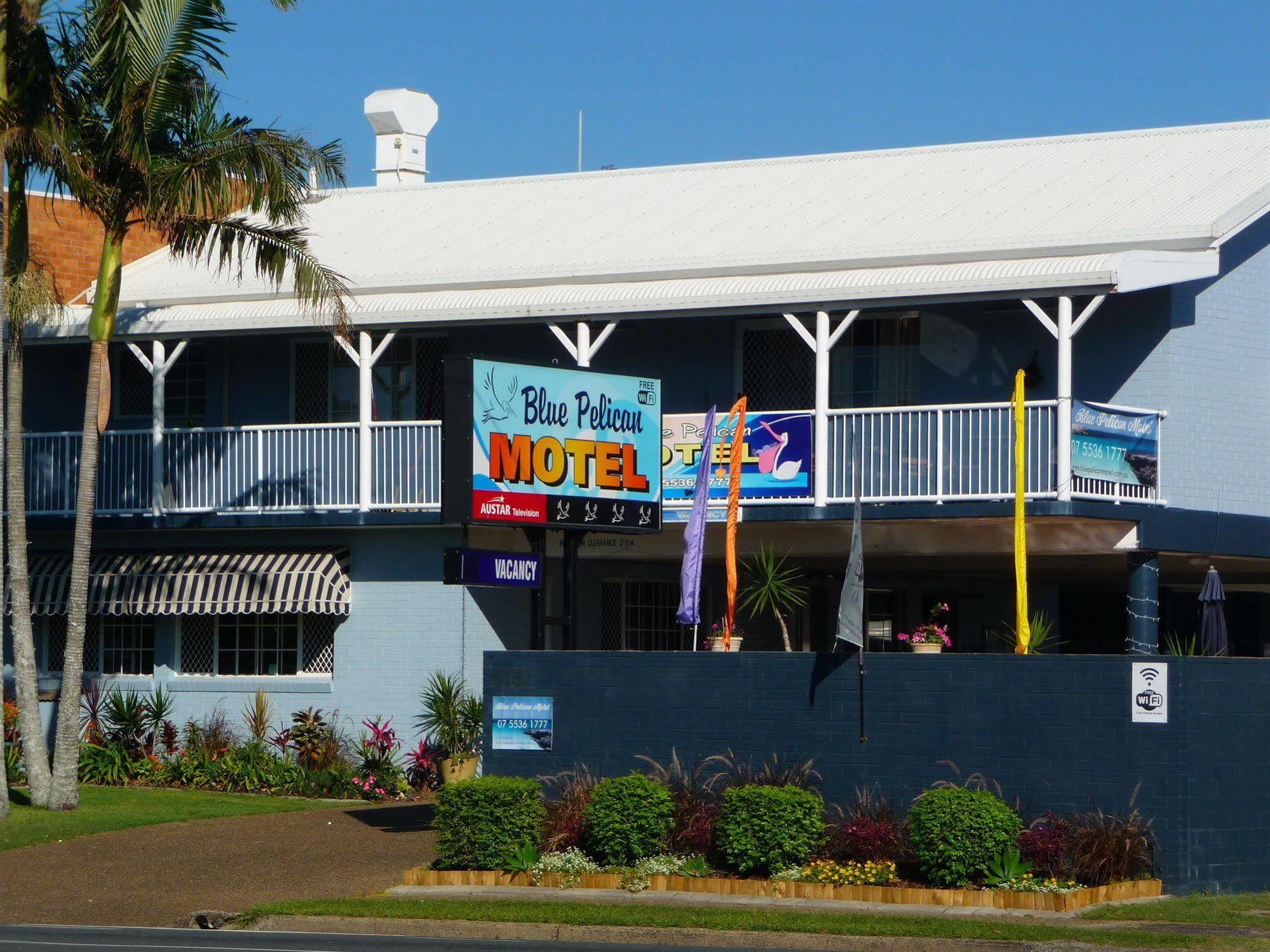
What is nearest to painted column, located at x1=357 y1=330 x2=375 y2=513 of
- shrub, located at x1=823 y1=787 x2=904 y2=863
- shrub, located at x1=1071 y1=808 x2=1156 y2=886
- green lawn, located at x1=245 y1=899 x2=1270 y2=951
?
green lawn, located at x1=245 y1=899 x2=1270 y2=951

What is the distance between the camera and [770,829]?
14984 millimetres

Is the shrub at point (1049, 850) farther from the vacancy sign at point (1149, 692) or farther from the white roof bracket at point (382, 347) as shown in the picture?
the white roof bracket at point (382, 347)

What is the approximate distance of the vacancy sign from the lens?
14938mm

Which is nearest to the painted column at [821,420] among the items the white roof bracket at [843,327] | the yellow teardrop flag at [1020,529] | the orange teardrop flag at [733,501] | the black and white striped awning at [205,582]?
the white roof bracket at [843,327]

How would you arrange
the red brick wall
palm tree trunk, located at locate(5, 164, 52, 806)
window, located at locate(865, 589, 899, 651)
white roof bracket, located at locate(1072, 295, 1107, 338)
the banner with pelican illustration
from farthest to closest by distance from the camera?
1. the red brick wall
2. window, located at locate(865, 589, 899, 651)
3. the banner with pelican illustration
4. palm tree trunk, located at locate(5, 164, 52, 806)
5. white roof bracket, located at locate(1072, 295, 1107, 338)

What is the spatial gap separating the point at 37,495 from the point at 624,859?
11.9 meters

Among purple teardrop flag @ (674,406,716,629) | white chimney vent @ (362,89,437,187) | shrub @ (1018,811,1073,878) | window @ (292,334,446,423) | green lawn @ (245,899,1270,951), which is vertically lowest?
green lawn @ (245,899,1270,951)

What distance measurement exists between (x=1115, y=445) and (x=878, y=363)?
12.2 ft

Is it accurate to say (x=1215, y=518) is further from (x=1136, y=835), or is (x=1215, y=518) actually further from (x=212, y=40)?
(x=212, y=40)

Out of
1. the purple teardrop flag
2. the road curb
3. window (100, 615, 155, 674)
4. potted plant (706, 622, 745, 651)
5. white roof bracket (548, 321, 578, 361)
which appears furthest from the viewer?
window (100, 615, 155, 674)

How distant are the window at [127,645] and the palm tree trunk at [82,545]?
3.86 metres

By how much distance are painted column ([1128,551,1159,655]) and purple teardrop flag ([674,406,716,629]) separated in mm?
4666

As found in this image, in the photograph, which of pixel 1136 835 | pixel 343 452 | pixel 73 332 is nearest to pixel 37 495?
pixel 73 332

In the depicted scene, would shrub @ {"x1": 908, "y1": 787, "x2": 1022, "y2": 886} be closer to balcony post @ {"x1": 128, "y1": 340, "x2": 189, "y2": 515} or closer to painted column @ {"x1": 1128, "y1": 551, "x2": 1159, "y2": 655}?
painted column @ {"x1": 1128, "y1": 551, "x2": 1159, "y2": 655}
